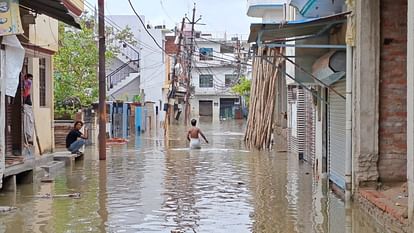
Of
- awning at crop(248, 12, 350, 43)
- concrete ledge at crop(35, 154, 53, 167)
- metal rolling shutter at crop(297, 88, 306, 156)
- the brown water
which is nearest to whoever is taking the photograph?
the brown water

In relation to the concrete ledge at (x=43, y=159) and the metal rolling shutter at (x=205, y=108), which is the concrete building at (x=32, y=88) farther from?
the metal rolling shutter at (x=205, y=108)

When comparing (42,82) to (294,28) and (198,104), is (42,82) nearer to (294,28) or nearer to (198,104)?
(294,28)

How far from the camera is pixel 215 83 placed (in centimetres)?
8500

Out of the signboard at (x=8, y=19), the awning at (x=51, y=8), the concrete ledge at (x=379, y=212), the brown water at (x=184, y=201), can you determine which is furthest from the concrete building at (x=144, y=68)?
the concrete ledge at (x=379, y=212)

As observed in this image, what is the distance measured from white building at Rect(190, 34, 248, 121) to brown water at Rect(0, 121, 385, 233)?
61048mm

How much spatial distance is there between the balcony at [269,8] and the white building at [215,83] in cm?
4878

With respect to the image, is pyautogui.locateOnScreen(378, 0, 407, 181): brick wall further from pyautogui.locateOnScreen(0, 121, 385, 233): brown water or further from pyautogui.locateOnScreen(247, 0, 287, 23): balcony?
pyautogui.locateOnScreen(247, 0, 287, 23): balcony

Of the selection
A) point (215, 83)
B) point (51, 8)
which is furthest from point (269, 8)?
point (215, 83)

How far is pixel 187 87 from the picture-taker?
6538 cm

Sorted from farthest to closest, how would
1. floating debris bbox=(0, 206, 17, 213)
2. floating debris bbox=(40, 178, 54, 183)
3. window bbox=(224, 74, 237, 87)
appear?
window bbox=(224, 74, 237, 87), floating debris bbox=(40, 178, 54, 183), floating debris bbox=(0, 206, 17, 213)

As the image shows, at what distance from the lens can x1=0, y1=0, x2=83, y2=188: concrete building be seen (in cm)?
1299

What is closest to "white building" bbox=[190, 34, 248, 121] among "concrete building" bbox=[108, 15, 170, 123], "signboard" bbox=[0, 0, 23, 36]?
"concrete building" bbox=[108, 15, 170, 123]

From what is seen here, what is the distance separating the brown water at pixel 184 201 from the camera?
10.5 meters

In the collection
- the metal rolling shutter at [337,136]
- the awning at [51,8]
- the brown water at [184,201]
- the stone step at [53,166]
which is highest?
the awning at [51,8]
